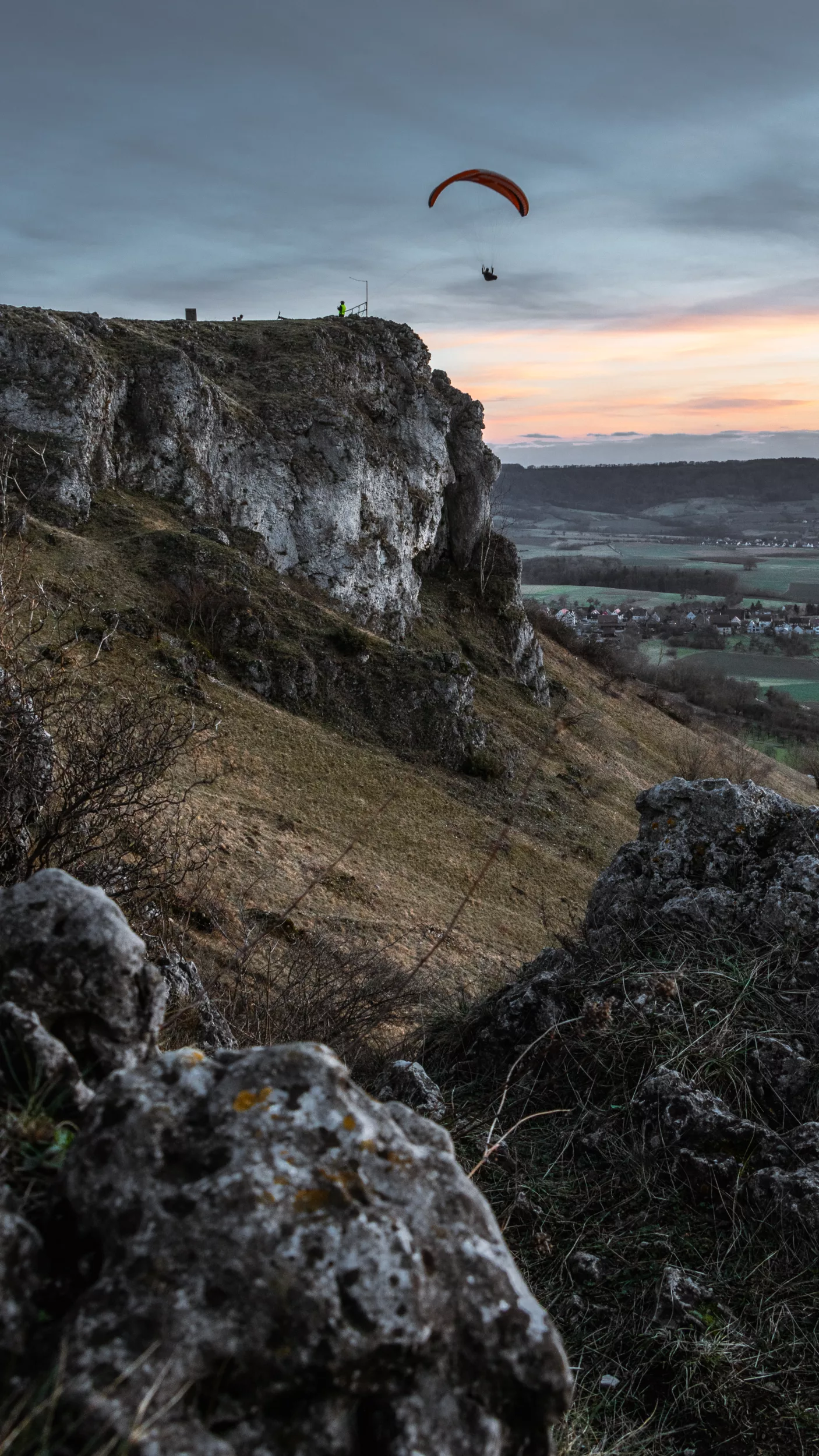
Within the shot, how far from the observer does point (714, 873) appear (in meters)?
7.08

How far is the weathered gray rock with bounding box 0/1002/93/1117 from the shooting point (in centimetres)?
241

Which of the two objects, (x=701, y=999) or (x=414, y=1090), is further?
(x=701, y=999)

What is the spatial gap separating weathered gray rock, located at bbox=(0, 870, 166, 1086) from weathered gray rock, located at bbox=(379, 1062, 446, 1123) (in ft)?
9.12

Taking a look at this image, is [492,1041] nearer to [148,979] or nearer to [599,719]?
[148,979]

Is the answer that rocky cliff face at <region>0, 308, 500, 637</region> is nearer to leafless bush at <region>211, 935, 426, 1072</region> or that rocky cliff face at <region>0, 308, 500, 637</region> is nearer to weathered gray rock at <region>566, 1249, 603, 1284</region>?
leafless bush at <region>211, 935, 426, 1072</region>

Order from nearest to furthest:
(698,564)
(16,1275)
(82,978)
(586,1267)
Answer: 1. (16,1275)
2. (82,978)
3. (586,1267)
4. (698,564)

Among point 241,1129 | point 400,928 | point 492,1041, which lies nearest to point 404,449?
point 400,928

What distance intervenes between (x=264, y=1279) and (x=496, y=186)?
26557 mm

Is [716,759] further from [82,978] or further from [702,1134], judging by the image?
[82,978]

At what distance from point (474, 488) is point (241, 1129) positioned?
57614 millimetres

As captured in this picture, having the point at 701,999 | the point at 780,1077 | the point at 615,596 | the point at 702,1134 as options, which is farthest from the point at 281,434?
the point at 615,596

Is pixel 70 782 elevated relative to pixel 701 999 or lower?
elevated

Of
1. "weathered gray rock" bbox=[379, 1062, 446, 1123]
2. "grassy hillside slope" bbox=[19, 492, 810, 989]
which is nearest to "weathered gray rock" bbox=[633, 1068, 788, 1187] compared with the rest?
"weathered gray rock" bbox=[379, 1062, 446, 1123]

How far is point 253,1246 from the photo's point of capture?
1995mm
